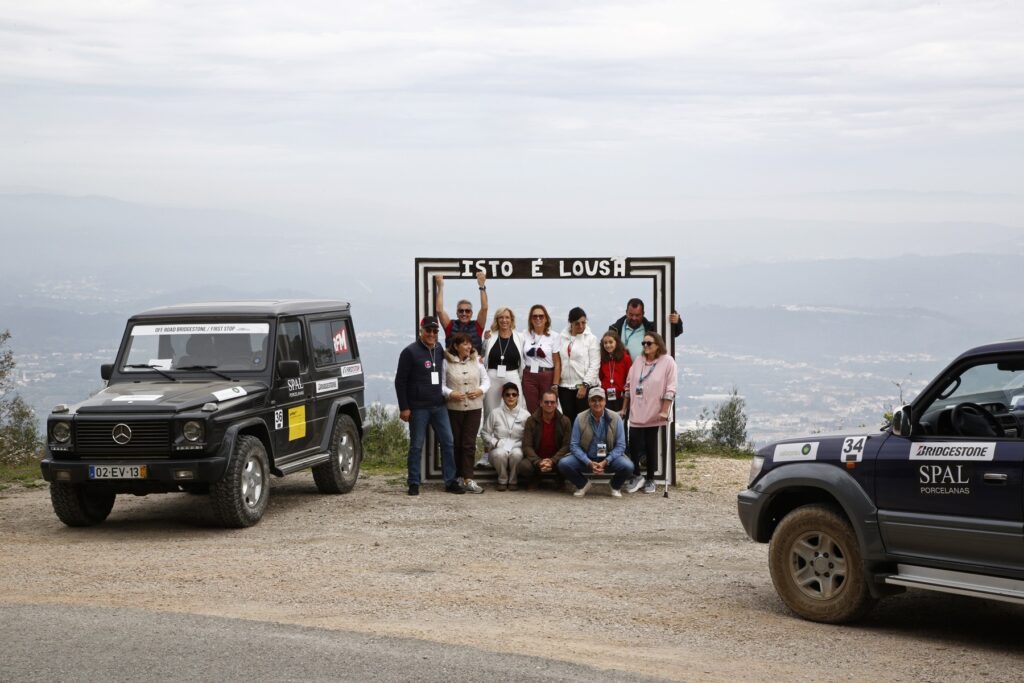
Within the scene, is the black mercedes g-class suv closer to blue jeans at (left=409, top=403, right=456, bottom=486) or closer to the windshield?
the windshield

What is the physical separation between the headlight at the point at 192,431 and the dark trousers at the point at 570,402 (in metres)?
5.18

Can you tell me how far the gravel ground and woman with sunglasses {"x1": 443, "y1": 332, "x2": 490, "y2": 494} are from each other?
0.72m

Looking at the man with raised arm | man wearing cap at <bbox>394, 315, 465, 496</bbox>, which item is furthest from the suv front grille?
the man with raised arm

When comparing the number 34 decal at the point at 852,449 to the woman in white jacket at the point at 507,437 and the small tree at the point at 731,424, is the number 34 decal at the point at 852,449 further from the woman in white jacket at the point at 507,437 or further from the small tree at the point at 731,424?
the small tree at the point at 731,424

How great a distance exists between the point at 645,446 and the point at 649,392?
30.9 inches

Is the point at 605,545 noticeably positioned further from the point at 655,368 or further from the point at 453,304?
the point at 453,304

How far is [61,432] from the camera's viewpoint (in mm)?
12484

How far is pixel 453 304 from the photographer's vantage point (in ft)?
53.7

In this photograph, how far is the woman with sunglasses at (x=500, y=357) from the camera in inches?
626

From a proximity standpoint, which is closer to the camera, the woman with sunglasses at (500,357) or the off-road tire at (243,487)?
the off-road tire at (243,487)

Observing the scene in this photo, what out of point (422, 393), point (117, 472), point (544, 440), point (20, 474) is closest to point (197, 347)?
point (117, 472)

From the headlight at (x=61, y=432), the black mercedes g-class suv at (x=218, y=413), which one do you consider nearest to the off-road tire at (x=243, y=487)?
the black mercedes g-class suv at (x=218, y=413)

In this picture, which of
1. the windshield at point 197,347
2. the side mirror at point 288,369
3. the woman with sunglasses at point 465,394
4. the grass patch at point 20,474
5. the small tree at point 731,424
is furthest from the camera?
the small tree at point 731,424

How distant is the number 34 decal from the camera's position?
870 centimetres
